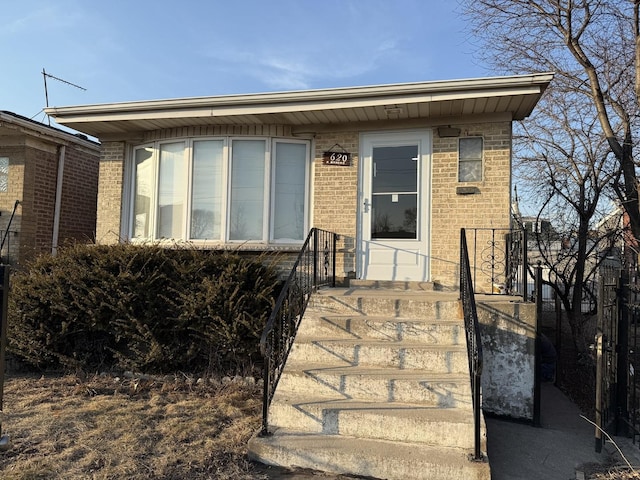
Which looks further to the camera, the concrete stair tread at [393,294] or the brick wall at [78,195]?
the brick wall at [78,195]

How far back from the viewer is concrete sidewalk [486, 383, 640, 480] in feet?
12.5

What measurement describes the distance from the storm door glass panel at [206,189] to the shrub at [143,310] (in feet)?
2.87

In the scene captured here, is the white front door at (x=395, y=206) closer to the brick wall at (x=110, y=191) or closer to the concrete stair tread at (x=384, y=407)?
the concrete stair tread at (x=384, y=407)

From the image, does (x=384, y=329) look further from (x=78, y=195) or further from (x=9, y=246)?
(x=78, y=195)

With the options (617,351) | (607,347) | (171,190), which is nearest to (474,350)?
(607,347)

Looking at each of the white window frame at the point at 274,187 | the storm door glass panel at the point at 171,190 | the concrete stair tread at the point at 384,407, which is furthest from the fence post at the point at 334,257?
the concrete stair tread at the point at 384,407

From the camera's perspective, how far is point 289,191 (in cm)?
716

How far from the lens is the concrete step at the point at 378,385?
13.3 ft

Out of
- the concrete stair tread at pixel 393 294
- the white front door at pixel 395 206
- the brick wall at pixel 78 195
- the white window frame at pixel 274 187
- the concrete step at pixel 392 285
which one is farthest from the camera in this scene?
the brick wall at pixel 78 195

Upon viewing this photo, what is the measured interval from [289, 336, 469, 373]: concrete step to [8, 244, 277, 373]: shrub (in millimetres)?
1255

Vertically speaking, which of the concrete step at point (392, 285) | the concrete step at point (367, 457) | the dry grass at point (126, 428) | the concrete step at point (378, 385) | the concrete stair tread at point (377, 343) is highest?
the concrete step at point (392, 285)

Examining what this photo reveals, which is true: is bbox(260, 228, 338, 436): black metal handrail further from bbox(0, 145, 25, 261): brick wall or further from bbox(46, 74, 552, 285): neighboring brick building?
bbox(0, 145, 25, 261): brick wall

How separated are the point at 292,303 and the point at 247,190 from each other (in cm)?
252

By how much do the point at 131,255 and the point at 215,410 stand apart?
8.05 ft
